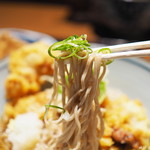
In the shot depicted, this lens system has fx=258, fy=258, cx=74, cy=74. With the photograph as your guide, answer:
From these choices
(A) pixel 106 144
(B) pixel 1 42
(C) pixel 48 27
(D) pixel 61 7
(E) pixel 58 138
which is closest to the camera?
(E) pixel 58 138

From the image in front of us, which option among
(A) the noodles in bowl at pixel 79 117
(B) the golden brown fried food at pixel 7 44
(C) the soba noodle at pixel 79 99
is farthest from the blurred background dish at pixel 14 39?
(C) the soba noodle at pixel 79 99

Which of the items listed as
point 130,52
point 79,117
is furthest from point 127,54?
point 79,117

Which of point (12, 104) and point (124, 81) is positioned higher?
point (124, 81)

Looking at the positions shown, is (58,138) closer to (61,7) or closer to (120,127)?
(120,127)

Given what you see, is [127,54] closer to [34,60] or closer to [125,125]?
[125,125]

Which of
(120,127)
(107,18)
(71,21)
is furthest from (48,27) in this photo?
(120,127)

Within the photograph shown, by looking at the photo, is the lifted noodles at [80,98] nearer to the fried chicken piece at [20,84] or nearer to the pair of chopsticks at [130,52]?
the pair of chopsticks at [130,52]
